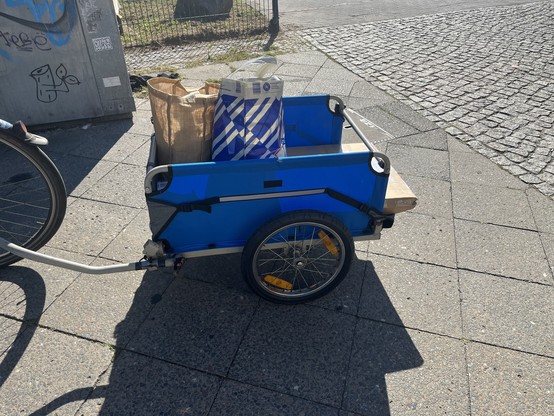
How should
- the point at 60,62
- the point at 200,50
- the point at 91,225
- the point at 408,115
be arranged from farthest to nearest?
the point at 200,50, the point at 408,115, the point at 60,62, the point at 91,225

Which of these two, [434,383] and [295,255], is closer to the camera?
[434,383]

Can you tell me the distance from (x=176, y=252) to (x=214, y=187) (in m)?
0.58

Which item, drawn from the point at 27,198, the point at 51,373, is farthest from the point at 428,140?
the point at 51,373

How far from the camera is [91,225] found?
4020mm

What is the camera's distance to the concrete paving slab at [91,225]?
3.79 metres

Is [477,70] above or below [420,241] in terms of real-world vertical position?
above

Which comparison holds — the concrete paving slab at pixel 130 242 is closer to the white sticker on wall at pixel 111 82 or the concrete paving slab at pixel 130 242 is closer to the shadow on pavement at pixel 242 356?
the shadow on pavement at pixel 242 356

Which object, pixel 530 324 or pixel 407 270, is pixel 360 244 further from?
pixel 530 324

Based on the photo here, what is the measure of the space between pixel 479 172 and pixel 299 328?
3126 millimetres

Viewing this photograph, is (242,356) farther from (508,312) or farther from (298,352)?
(508,312)

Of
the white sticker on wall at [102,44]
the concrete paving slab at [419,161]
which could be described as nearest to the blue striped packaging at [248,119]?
the concrete paving slab at [419,161]

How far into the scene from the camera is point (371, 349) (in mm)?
2932

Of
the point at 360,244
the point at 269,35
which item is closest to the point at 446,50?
the point at 269,35

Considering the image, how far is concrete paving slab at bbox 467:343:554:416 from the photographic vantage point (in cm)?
260
